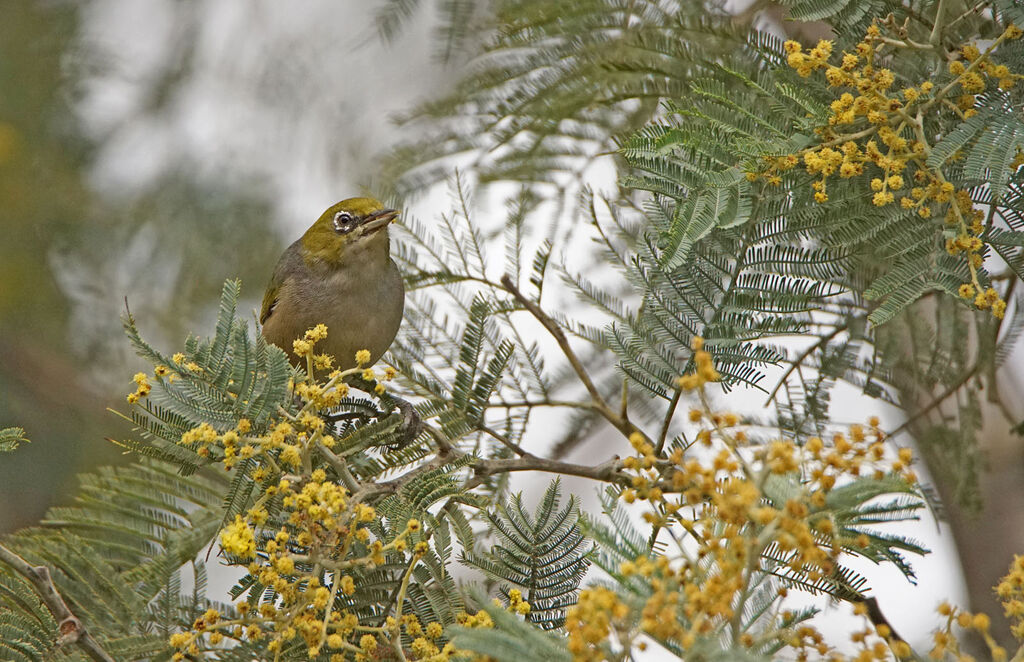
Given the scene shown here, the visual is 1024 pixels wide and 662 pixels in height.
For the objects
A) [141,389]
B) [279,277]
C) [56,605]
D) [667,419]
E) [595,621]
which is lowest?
[595,621]

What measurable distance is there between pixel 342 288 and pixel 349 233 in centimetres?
28

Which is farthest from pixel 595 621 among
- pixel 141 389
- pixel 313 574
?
pixel 141 389

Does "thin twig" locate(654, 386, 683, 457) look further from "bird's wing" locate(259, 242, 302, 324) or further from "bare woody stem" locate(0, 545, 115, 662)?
"bird's wing" locate(259, 242, 302, 324)

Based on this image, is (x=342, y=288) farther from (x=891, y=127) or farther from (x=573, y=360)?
(x=891, y=127)

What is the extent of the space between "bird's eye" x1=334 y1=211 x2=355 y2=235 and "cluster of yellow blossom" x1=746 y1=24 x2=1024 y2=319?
9.25 ft

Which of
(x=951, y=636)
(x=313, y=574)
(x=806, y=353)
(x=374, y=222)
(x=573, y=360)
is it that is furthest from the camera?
(x=374, y=222)

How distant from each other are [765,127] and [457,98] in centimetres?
153

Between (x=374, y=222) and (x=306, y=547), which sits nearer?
(x=306, y=547)

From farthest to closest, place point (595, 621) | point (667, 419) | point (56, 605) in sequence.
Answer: point (667, 419)
point (56, 605)
point (595, 621)

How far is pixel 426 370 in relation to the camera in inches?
141

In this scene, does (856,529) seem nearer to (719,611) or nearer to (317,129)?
(719,611)

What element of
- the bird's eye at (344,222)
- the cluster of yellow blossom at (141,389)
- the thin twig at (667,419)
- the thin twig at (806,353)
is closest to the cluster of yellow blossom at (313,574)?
the cluster of yellow blossom at (141,389)

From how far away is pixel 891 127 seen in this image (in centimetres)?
238

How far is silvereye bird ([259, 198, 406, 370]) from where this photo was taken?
4.56 meters
